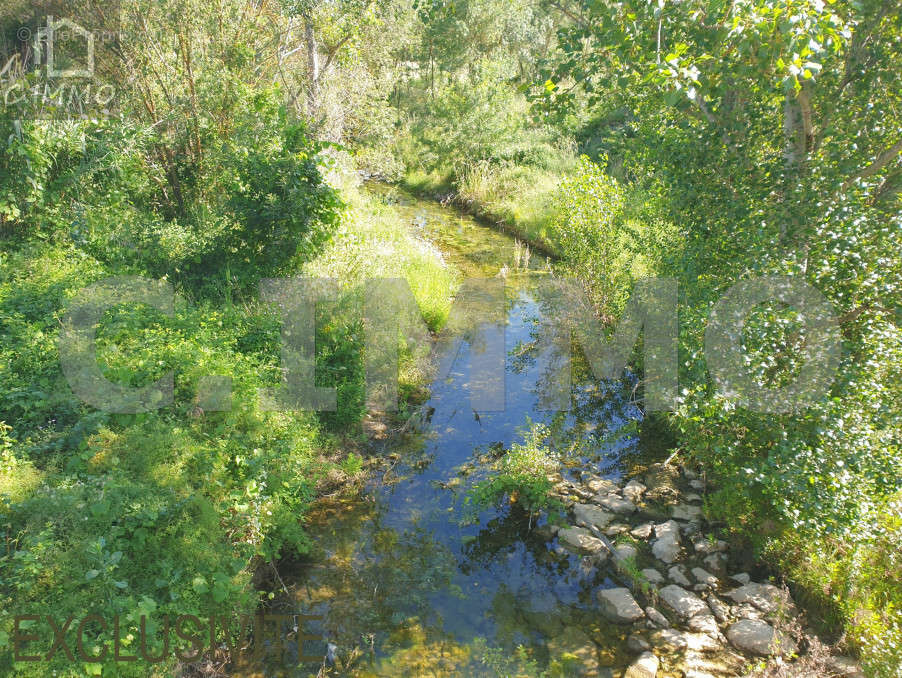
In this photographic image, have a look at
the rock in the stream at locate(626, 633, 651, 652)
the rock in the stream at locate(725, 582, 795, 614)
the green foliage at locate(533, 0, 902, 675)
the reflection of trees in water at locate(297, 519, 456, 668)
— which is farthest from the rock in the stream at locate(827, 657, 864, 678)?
the reflection of trees in water at locate(297, 519, 456, 668)

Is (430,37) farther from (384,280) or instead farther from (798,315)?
(798,315)

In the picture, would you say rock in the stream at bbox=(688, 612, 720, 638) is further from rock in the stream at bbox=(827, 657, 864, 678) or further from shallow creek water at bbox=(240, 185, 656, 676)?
rock in the stream at bbox=(827, 657, 864, 678)

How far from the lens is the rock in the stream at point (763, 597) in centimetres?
441

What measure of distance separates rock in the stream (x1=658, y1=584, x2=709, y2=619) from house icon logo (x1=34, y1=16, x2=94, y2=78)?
36.4ft

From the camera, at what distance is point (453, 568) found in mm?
5152

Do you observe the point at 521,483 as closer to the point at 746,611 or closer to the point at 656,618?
the point at 656,618

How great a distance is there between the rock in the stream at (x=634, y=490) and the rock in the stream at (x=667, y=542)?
465mm

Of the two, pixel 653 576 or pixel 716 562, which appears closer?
pixel 653 576

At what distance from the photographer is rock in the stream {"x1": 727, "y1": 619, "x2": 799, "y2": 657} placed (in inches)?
161

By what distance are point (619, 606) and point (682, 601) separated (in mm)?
531

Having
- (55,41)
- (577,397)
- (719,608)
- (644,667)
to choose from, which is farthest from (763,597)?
(55,41)

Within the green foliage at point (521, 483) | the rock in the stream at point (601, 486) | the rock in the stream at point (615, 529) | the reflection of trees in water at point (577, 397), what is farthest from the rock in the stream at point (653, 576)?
the reflection of trees in water at point (577, 397)

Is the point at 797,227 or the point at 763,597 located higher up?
the point at 797,227

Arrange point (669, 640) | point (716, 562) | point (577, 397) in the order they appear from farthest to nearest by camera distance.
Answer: point (577, 397) < point (716, 562) < point (669, 640)
